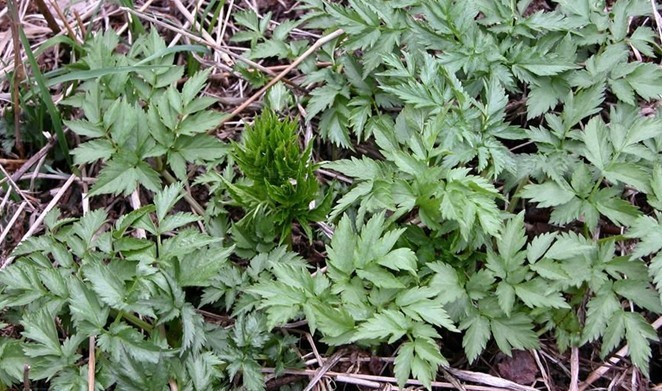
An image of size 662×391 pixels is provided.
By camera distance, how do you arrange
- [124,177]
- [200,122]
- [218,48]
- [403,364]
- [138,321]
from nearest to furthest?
1. [403,364]
2. [138,321]
3. [124,177]
4. [200,122]
5. [218,48]

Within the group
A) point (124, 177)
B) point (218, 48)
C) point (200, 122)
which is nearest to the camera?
point (124, 177)

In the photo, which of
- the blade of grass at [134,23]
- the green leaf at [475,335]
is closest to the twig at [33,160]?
the blade of grass at [134,23]

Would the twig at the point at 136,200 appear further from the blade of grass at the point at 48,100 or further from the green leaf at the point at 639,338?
the green leaf at the point at 639,338

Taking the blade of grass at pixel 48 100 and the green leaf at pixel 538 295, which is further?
the blade of grass at pixel 48 100

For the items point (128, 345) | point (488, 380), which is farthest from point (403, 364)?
point (128, 345)

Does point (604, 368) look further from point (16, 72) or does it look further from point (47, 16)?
point (47, 16)

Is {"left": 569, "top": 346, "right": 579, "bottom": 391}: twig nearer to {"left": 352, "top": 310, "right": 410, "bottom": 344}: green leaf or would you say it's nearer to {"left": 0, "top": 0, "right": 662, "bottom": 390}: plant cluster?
{"left": 0, "top": 0, "right": 662, "bottom": 390}: plant cluster

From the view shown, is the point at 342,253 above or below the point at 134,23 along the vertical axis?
below

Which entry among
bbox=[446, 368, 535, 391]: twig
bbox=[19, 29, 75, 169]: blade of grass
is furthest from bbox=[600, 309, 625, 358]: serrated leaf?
bbox=[19, 29, 75, 169]: blade of grass
